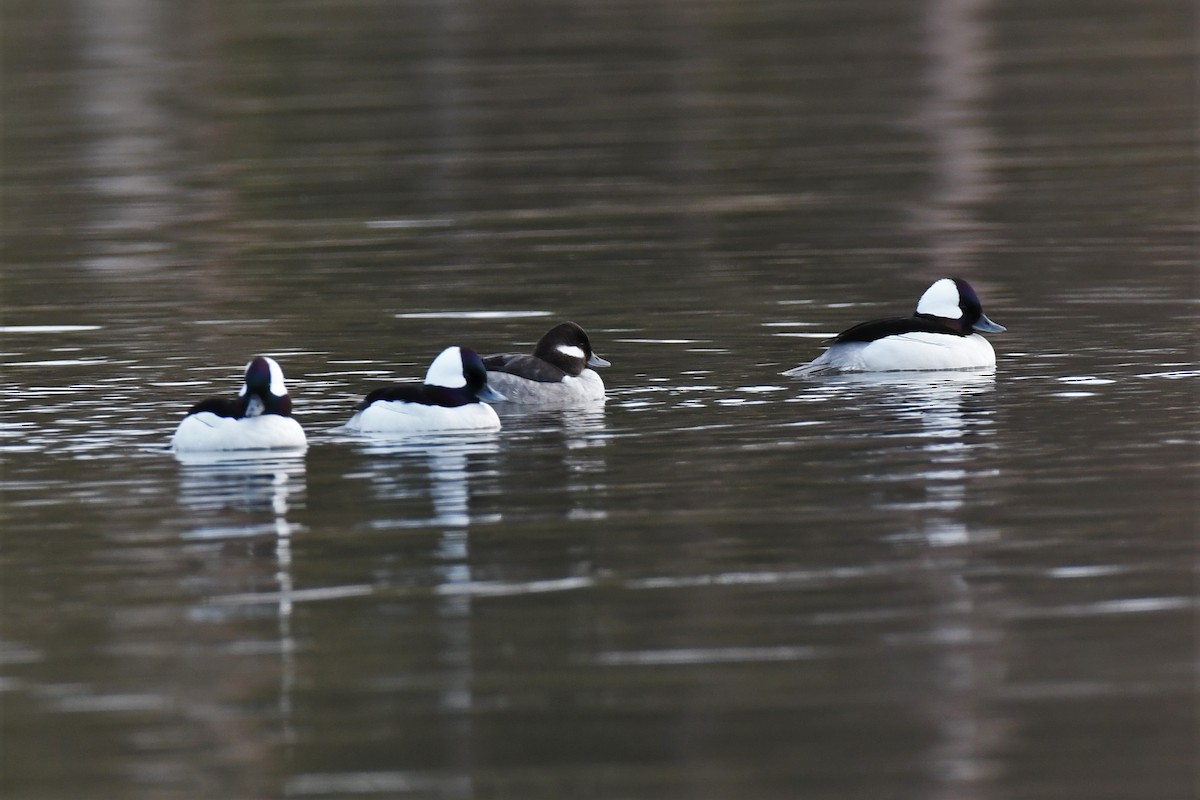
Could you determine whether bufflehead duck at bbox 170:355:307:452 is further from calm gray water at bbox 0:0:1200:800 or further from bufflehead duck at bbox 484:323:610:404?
bufflehead duck at bbox 484:323:610:404

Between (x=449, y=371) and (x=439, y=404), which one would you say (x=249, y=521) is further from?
(x=449, y=371)

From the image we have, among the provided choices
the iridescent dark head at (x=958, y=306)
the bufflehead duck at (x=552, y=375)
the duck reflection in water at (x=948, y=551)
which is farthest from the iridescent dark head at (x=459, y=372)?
the iridescent dark head at (x=958, y=306)

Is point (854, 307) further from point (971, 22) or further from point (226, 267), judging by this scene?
point (971, 22)

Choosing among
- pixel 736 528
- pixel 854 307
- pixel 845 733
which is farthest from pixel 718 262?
pixel 845 733

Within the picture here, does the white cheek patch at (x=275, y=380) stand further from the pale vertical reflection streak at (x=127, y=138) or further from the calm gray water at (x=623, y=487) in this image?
the pale vertical reflection streak at (x=127, y=138)

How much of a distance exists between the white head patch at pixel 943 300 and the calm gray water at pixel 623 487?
688mm

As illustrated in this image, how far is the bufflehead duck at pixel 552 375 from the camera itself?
15.5 m

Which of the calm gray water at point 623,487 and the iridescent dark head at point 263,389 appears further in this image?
the iridescent dark head at point 263,389

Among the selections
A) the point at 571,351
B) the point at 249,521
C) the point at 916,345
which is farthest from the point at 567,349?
the point at 249,521

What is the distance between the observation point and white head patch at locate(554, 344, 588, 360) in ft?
51.6

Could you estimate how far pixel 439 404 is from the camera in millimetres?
14367

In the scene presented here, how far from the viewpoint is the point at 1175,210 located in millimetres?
24578

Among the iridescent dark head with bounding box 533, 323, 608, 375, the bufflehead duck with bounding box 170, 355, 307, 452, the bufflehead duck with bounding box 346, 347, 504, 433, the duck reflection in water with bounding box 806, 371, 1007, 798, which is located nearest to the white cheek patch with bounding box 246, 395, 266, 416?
→ the bufflehead duck with bounding box 170, 355, 307, 452

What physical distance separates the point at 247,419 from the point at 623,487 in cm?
248
